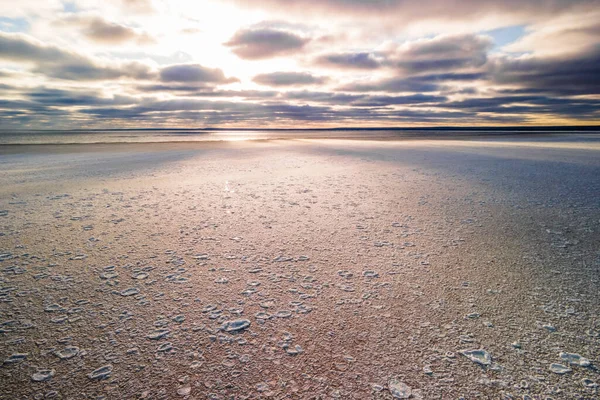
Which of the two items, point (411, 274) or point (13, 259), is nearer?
point (411, 274)

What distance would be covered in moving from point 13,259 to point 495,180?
9642 mm

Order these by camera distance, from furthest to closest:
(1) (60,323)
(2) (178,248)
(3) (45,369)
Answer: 1. (2) (178,248)
2. (1) (60,323)
3. (3) (45,369)

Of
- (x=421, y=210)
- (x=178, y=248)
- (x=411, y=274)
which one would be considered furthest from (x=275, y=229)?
(x=421, y=210)

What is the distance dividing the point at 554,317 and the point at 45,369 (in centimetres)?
356

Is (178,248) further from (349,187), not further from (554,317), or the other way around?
(349,187)

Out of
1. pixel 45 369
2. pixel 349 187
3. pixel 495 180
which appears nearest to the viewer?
pixel 45 369

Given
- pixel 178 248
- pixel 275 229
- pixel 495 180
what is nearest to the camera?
pixel 178 248

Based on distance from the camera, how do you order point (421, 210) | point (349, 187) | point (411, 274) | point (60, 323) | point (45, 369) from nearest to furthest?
point (45, 369), point (60, 323), point (411, 274), point (421, 210), point (349, 187)

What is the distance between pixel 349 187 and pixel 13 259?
5879 millimetres

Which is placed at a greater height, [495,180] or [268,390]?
[495,180]

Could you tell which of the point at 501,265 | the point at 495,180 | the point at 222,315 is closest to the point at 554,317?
the point at 501,265

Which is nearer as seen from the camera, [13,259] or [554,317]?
[554,317]

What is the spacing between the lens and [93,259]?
11.2 ft

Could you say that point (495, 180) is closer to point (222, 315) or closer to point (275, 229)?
point (275, 229)
